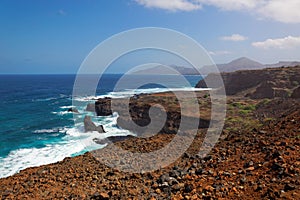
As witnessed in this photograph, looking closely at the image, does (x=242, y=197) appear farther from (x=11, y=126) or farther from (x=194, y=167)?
(x=11, y=126)

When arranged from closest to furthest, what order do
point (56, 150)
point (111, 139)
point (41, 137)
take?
point (56, 150) → point (111, 139) → point (41, 137)

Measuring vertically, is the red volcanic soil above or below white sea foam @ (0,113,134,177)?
above

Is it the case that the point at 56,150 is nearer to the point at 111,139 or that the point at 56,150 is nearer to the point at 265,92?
the point at 111,139

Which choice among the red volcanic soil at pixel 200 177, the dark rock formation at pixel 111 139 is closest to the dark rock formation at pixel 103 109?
the dark rock formation at pixel 111 139

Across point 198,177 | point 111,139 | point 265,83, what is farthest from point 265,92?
point 198,177

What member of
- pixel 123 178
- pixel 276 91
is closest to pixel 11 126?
pixel 123 178

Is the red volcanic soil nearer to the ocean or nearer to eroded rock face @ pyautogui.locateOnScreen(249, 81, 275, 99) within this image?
the ocean

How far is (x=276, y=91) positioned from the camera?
40.9 meters

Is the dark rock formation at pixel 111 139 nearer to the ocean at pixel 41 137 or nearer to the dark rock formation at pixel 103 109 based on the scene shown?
the ocean at pixel 41 137

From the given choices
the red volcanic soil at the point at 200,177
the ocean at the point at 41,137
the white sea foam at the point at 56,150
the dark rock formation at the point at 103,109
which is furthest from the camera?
the dark rock formation at the point at 103,109

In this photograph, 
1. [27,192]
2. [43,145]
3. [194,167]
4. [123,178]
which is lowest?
[43,145]

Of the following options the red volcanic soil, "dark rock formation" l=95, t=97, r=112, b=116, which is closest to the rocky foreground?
the red volcanic soil

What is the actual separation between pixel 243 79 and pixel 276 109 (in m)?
38.3

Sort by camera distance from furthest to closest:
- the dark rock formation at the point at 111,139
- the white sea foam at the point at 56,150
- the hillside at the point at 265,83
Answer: the hillside at the point at 265,83, the dark rock formation at the point at 111,139, the white sea foam at the point at 56,150
